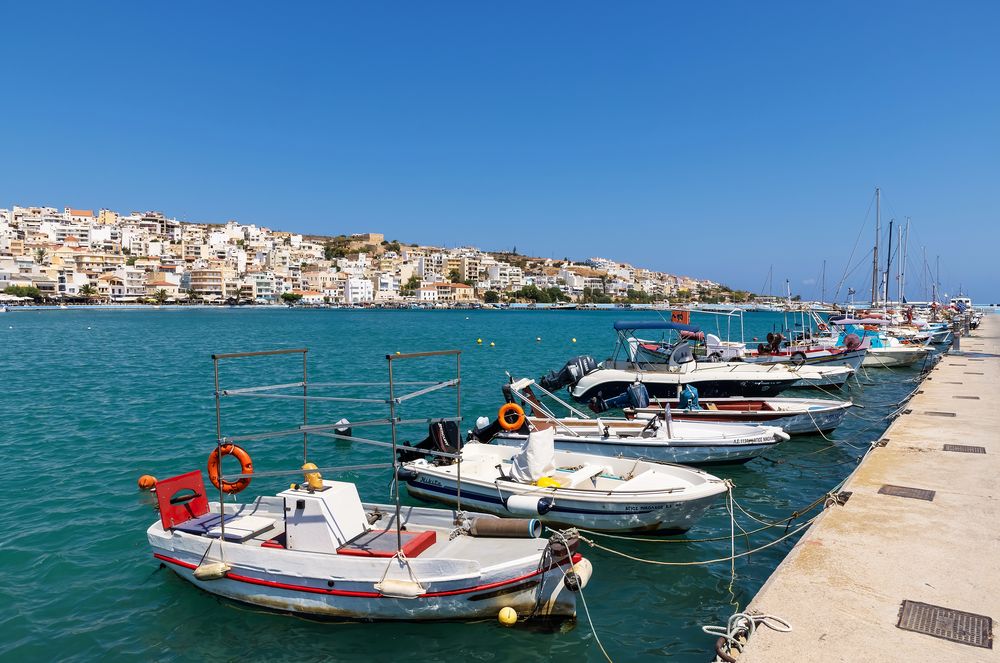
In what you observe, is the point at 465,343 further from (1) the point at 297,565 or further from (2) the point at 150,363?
(1) the point at 297,565

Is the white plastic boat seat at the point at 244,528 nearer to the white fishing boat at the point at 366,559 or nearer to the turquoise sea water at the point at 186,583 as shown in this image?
the white fishing boat at the point at 366,559

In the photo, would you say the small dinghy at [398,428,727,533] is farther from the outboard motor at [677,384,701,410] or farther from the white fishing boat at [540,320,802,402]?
the white fishing boat at [540,320,802,402]

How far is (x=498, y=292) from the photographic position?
630ft

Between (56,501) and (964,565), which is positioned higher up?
(964,565)

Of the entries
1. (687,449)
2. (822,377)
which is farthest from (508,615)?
(822,377)

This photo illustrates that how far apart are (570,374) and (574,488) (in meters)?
12.1

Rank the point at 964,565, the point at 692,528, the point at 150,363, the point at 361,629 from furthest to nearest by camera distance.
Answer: the point at 150,363, the point at 692,528, the point at 361,629, the point at 964,565

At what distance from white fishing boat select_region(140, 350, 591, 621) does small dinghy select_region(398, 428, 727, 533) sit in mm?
1382

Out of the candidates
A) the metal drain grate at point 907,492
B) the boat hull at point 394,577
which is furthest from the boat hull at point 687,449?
the boat hull at point 394,577

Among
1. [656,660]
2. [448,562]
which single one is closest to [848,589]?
[656,660]

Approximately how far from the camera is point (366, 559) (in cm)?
744

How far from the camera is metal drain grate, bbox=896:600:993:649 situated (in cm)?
544

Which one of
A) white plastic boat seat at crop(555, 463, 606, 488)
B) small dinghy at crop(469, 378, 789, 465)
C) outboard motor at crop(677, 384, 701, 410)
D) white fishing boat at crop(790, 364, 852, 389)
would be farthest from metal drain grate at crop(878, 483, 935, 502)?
white fishing boat at crop(790, 364, 852, 389)

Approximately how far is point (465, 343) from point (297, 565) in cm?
5163
